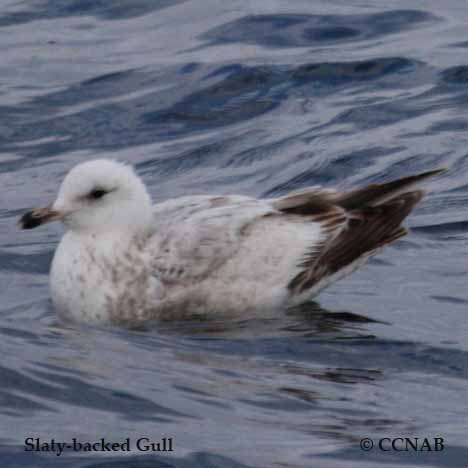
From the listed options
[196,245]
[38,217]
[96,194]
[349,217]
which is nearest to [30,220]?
[38,217]

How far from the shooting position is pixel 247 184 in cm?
1193

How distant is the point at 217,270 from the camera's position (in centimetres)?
864

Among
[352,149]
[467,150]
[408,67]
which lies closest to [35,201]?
[352,149]

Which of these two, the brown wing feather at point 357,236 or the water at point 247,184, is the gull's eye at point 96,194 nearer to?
the water at point 247,184

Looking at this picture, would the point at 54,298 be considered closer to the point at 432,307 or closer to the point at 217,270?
the point at 217,270

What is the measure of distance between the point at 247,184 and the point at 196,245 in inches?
133

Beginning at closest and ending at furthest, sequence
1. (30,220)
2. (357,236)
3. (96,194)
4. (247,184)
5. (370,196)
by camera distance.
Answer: (30,220), (96,194), (357,236), (370,196), (247,184)

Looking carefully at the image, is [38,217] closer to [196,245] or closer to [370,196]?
[196,245]

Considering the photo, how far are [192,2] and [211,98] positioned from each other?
3.22 m

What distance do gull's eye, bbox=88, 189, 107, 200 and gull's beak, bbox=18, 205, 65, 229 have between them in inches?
7.9

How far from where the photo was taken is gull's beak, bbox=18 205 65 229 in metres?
8.60

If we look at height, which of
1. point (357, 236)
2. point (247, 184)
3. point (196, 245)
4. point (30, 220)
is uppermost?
point (30, 220)

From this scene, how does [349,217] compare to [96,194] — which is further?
[349,217]

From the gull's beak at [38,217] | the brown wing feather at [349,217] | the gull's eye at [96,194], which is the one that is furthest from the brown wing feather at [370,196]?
the gull's beak at [38,217]
